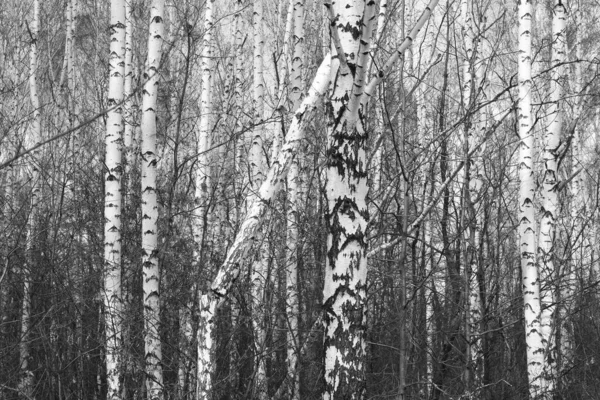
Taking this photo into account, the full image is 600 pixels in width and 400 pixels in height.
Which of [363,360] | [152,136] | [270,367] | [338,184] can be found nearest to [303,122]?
[338,184]

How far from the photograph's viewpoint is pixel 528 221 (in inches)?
256

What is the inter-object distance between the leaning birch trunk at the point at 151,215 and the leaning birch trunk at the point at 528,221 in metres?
3.47

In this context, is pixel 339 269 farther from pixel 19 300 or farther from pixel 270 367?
pixel 19 300

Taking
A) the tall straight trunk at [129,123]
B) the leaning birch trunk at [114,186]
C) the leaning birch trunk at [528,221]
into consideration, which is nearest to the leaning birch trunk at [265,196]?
the leaning birch trunk at [114,186]

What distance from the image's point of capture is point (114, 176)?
623cm

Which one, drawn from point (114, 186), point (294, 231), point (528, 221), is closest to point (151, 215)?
point (114, 186)

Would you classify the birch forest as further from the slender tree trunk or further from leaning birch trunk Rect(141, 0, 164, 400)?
the slender tree trunk

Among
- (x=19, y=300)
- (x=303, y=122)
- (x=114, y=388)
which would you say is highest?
(x=303, y=122)

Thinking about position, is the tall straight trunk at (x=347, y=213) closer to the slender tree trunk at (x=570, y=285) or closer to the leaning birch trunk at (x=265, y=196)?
the leaning birch trunk at (x=265, y=196)

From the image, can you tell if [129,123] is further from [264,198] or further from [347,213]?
[347,213]

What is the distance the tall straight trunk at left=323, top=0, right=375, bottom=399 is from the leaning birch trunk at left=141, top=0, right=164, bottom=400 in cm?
255

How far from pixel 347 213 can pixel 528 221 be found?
10.8 feet

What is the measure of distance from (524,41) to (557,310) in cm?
282

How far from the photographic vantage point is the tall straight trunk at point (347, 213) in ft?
12.2
